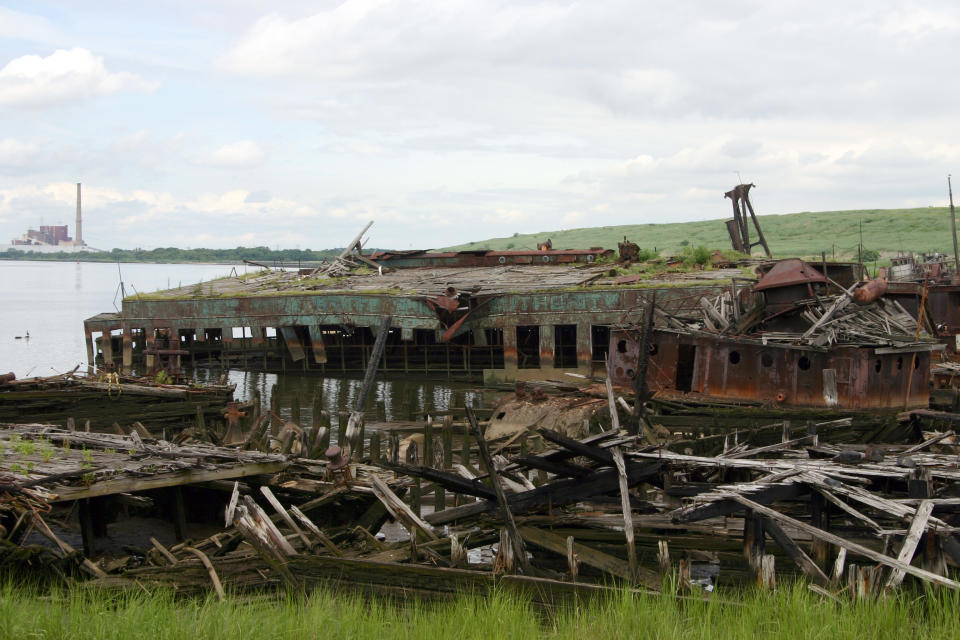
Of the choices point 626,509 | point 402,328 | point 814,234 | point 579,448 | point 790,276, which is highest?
point 814,234

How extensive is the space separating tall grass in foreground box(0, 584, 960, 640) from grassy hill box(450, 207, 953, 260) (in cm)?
6670

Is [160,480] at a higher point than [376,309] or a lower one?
lower

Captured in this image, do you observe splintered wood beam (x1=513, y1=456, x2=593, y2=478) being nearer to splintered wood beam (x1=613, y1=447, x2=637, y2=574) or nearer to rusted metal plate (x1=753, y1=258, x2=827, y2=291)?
splintered wood beam (x1=613, y1=447, x2=637, y2=574)

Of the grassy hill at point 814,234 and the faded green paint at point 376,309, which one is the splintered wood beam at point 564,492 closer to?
the faded green paint at point 376,309

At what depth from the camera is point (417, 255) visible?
45.5 meters

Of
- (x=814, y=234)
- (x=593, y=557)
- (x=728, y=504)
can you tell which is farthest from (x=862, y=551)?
(x=814, y=234)

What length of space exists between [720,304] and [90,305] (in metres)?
94.9

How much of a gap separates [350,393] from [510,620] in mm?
27001

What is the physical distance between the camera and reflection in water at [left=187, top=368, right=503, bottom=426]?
30031 mm

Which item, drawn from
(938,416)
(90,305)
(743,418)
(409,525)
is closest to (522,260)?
(743,418)

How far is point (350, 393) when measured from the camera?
35.1m

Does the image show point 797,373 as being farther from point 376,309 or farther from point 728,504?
point 376,309

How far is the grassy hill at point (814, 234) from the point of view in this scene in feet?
274

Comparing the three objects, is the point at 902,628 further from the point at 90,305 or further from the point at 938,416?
the point at 90,305
